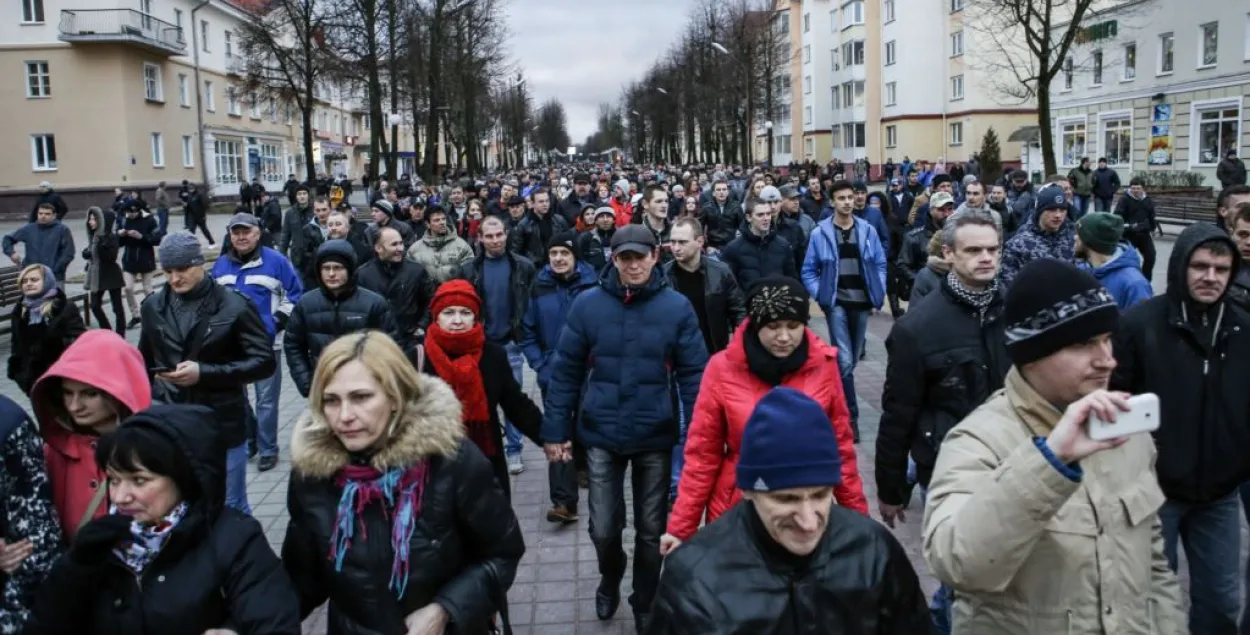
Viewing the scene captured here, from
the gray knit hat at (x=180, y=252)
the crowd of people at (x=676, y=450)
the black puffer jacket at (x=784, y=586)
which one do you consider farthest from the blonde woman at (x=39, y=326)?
the black puffer jacket at (x=784, y=586)

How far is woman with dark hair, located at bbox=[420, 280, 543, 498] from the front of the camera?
5.44 meters

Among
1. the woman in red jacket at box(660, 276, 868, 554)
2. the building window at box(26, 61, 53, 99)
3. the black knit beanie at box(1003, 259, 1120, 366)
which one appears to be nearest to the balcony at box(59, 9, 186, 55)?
the building window at box(26, 61, 53, 99)

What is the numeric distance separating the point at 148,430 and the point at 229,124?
202 ft

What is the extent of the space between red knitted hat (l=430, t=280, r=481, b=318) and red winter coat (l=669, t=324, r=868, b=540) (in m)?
1.73

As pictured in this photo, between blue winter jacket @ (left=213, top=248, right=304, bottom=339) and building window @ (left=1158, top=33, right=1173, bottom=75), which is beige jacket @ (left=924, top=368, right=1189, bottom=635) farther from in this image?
building window @ (left=1158, top=33, right=1173, bottom=75)

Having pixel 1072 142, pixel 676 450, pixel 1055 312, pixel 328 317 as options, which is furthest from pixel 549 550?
pixel 1072 142

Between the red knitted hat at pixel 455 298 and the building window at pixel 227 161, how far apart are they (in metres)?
54.9

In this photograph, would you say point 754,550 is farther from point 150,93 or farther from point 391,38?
point 150,93

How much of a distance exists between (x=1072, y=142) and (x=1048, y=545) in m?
51.0

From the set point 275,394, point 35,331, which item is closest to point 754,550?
point 35,331

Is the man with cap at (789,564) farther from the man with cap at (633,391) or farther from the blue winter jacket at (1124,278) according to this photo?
the blue winter jacket at (1124,278)

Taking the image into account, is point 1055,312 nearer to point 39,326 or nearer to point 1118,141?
point 39,326

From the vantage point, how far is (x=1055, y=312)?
7.72 feet

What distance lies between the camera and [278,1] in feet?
130
